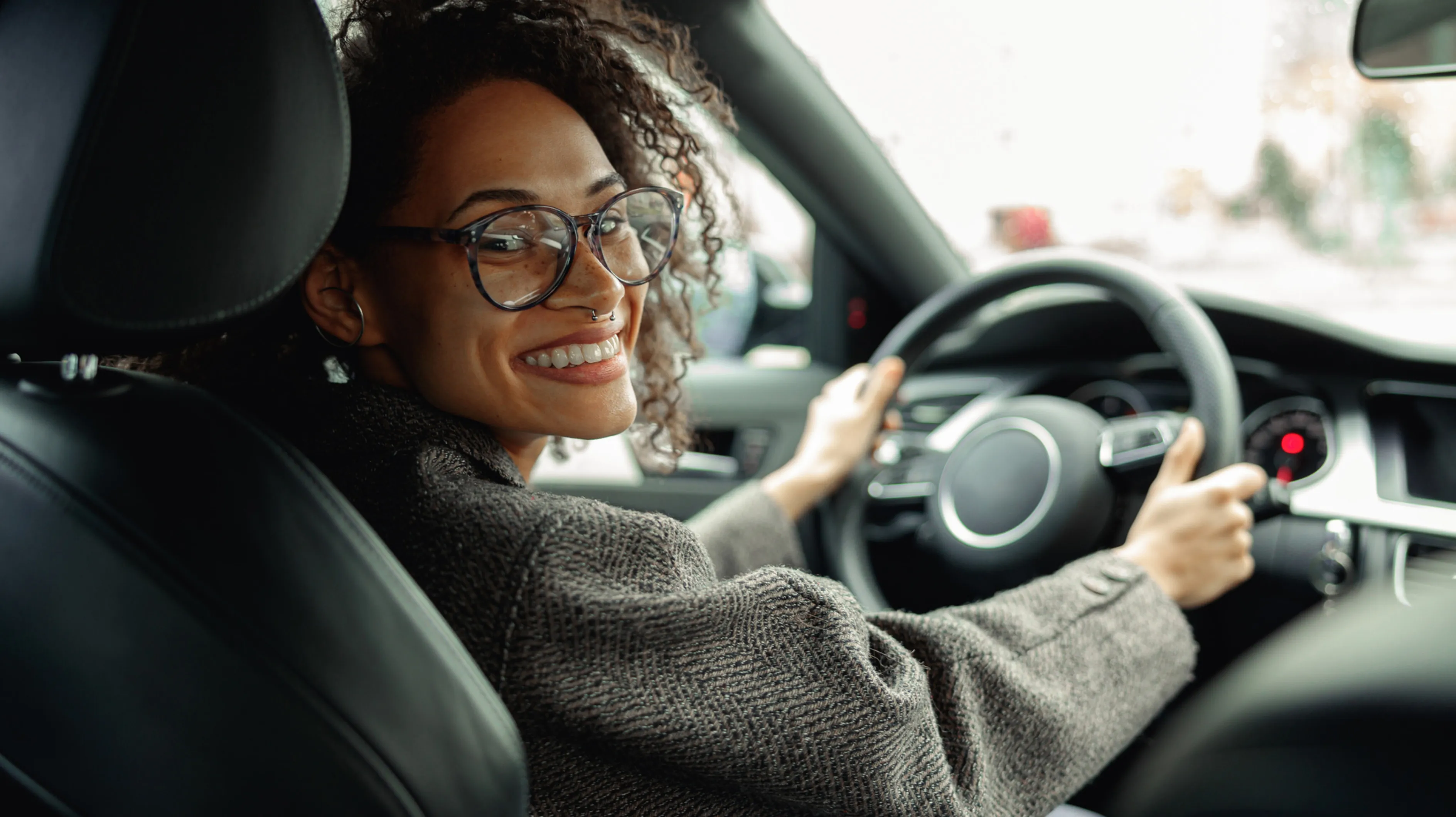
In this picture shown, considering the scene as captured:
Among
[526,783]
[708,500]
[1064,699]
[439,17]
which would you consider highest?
[439,17]

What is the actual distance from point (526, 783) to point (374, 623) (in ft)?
0.59

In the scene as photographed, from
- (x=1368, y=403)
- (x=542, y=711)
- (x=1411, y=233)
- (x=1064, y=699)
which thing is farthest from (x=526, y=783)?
(x=1411, y=233)

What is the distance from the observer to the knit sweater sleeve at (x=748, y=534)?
1.89m

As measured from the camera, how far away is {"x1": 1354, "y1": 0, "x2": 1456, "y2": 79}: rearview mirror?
1454mm

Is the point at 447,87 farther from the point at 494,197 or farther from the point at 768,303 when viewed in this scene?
the point at 768,303

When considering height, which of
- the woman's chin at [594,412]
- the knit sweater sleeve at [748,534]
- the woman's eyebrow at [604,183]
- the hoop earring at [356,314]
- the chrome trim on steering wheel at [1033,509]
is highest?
the woman's eyebrow at [604,183]

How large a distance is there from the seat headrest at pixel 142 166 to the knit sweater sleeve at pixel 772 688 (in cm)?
34

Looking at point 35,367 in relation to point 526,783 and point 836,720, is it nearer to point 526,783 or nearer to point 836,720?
point 526,783

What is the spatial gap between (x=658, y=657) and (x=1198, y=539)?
894 millimetres

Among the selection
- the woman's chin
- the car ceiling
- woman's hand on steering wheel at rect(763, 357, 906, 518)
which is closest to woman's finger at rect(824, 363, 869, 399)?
woman's hand on steering wheel at rect(763, 357, 906, 518)

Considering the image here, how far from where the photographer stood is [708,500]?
285 cm

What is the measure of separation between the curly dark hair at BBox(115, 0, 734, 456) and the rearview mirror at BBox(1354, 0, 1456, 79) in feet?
2.90

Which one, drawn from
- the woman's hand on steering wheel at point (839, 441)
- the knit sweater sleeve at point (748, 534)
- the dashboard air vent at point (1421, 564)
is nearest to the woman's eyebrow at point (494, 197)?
the knit sweater sleeve at point (748, 534)

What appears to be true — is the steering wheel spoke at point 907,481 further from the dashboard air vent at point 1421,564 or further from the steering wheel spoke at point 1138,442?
the dashboard air vent at point 1421,564
